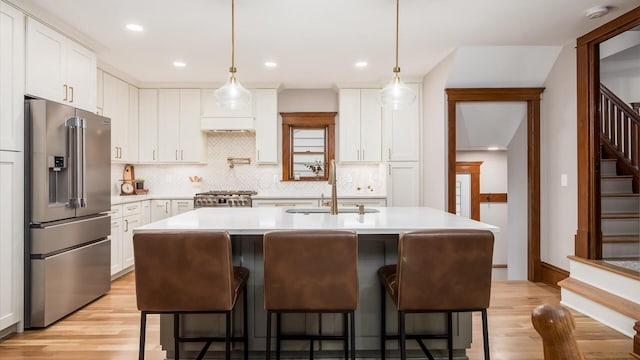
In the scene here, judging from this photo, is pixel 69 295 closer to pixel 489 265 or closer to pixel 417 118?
pixel 489 265

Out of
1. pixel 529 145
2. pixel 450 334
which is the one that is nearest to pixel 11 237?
pixel 450 334

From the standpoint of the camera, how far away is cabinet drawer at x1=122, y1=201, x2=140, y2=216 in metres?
4.57

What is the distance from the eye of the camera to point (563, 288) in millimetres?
3645

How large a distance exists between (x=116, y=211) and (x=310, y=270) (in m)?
3.34

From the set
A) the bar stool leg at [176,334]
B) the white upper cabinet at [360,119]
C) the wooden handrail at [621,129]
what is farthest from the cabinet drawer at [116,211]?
the wooden handrail at [621,129]

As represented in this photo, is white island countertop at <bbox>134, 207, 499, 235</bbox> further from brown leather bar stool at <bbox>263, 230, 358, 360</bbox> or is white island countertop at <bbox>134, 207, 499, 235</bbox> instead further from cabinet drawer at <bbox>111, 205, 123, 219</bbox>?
cabinet drawer at <bbox>111, 205, 123, 219</bbox>

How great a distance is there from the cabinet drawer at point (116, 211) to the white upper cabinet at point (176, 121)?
1.22 meters

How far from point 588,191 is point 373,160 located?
2587 millimetres

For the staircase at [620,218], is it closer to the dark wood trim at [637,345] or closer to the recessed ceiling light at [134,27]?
the dark wood trim at [637,345]

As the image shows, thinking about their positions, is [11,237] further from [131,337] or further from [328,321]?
[328,321]

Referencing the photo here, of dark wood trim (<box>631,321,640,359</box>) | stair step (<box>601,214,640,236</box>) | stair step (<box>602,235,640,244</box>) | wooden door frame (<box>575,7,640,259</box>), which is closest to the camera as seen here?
dark wood trim (<box>631,321,640,359</box>)

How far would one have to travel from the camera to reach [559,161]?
414 cm

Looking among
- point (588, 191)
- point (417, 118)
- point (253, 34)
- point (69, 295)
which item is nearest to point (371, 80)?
point (417, 118)

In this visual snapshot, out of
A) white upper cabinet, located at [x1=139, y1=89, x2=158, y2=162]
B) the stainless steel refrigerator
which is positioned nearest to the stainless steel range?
white upper cabinet, located at [x1=139, y1=89, x2=158, y2=162]
